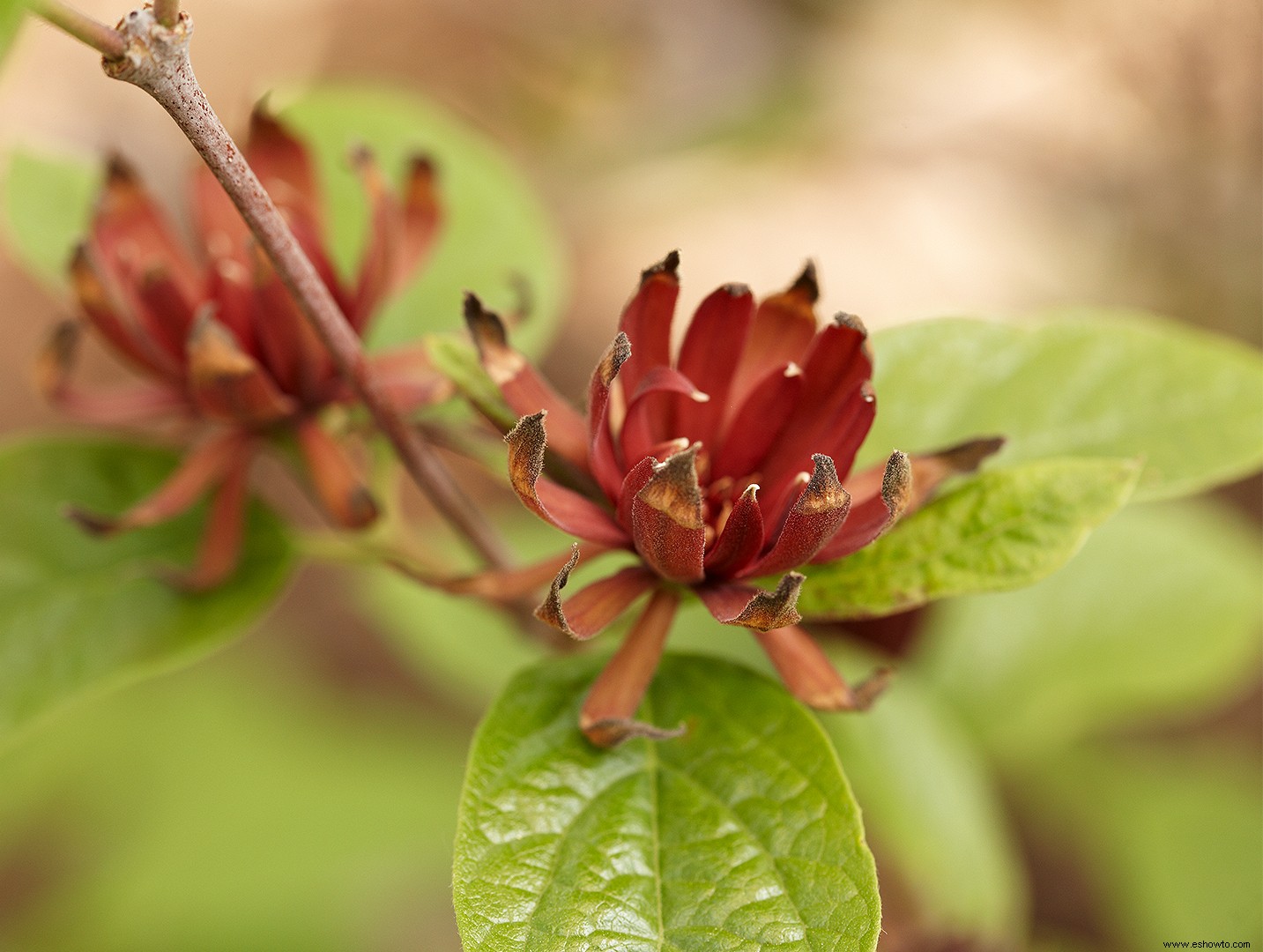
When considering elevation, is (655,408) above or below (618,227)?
below

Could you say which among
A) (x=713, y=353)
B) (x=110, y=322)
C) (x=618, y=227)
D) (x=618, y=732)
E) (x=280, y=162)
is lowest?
(x=618, y=732)

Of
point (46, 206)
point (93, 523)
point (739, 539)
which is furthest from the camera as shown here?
point (46, 206)

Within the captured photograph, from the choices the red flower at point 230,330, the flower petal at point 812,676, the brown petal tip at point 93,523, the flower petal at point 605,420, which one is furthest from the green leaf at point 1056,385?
the brown petal tip at point 93,523

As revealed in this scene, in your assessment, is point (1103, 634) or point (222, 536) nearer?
point (222, 536)

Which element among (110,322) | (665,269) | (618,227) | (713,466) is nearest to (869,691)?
(713,466)

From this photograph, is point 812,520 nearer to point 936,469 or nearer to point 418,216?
point 936,469

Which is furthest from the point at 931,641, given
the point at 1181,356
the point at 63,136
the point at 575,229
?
the point at 63,136

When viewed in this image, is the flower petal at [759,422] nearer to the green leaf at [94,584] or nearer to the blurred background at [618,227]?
the green leaf at [94,584]
